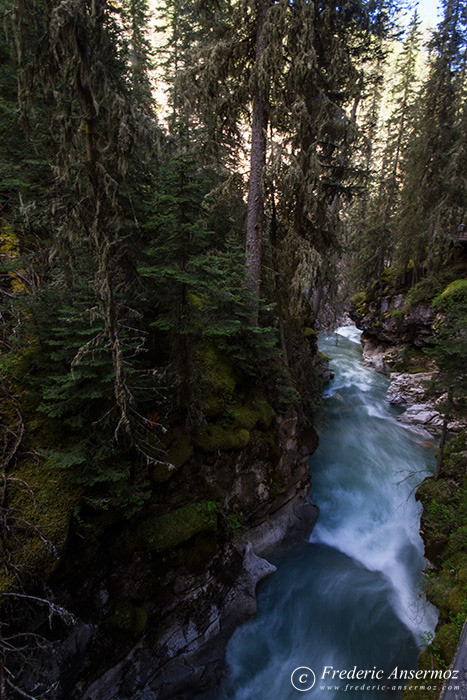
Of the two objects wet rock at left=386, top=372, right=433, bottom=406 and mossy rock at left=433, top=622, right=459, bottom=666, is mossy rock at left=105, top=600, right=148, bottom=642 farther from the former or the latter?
wet rock at left=386, top=372, right=433, bottom=406

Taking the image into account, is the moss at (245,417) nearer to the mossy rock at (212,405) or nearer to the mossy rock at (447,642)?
the mossy rock at (212,405)

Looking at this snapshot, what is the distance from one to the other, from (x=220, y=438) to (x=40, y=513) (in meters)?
3.79

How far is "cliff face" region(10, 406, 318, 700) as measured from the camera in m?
4.70

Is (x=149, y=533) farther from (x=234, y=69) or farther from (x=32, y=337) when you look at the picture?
(x=234, y=69)

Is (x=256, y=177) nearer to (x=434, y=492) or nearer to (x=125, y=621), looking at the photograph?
(x=434, y=492)

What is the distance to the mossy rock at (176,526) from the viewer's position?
5699mm

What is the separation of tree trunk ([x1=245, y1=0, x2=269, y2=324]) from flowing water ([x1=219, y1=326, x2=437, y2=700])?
23.3 feet

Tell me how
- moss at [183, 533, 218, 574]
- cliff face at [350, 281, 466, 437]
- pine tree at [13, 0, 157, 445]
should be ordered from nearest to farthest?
pine tree at [13, 0, 157, 445]
moss at [183, 533, 218, 574]
cliff face at [350, 281, 466, 437]

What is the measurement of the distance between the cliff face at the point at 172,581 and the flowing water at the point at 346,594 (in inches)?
25.1

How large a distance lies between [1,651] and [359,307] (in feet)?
91.3

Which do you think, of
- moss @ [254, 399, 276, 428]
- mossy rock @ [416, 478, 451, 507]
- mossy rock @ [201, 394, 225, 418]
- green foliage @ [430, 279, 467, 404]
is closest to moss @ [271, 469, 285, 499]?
moss @ [254, 399, 276, 428]

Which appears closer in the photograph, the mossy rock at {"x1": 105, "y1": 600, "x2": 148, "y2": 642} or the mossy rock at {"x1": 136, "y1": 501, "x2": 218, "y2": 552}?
the mossy rock at {"x1": 105, "y1": 600, "x2": 148, "y2": 642}

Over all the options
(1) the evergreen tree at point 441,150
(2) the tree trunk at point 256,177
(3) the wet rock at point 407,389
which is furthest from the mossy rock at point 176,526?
(1) the evergreen tree at point 441,150

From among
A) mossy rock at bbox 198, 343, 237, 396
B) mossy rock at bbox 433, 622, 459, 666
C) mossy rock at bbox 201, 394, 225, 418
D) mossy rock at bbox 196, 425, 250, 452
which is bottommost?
mossy rock at bbox 433, 622, 459, 666
